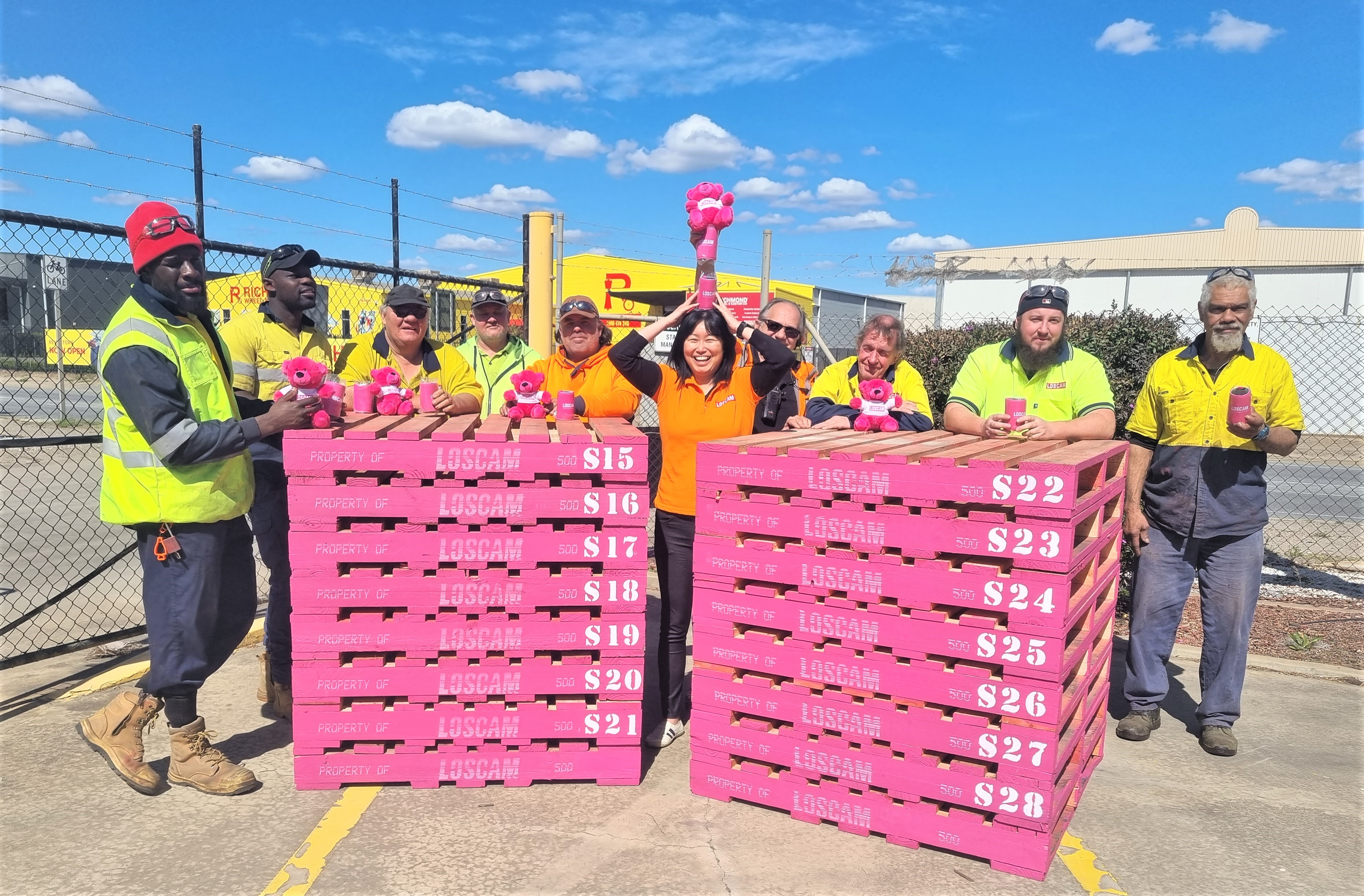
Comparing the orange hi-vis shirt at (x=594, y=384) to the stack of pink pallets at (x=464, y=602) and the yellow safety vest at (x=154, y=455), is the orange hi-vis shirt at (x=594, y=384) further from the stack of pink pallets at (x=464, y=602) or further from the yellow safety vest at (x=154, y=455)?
the yellow safety vest at (x=154, y=455)

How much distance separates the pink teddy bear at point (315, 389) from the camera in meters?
3.66

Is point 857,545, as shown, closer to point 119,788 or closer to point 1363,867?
point 1363,867

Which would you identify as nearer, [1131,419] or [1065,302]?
[1065,302]

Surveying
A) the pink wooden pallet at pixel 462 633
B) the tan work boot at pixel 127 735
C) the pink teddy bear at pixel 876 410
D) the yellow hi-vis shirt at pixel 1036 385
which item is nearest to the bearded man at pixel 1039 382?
the yellow hi-vis shirt at pixel 1036 385

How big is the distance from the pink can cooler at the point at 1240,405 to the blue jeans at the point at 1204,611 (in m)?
0.70

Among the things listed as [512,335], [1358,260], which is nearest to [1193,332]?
[512,335]

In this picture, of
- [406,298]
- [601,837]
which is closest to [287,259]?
[406,298]

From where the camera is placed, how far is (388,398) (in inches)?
168

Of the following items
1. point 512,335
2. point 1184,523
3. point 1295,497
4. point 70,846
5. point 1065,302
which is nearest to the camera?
point 70,846

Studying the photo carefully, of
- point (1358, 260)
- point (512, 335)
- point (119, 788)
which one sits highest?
point (1358, 260)

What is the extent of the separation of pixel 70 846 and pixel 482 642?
169cm

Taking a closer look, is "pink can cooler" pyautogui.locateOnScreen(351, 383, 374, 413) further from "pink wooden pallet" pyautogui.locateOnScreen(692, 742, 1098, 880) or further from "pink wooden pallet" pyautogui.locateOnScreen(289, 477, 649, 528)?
"pink wooden pallet" pyautogui.locateOnScreen(692, 742, 1098, 880)

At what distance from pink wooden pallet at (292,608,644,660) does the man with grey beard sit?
2746mm

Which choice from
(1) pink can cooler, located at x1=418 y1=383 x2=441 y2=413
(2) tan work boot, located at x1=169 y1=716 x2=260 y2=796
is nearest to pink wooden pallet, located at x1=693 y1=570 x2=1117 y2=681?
(1) pink can cooler, located at x1=418 y1=383 x2=441 y2=413
